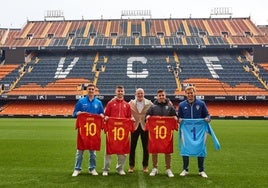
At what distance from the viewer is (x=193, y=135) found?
9086 millimetres

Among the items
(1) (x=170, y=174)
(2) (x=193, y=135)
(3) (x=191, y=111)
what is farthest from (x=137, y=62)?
(1) (x=170, y=174)

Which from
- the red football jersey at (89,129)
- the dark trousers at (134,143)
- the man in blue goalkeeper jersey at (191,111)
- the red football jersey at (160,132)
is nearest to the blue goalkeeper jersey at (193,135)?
the man in blue goalkeeper jersey at (191,111)

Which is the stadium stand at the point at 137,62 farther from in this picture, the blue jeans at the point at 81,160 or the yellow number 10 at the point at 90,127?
the blue jeans at the point at 81,160

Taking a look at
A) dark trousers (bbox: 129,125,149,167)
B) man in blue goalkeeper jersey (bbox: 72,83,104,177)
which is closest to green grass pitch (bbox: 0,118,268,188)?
dark trousers (bbox: 129,125,149,167)

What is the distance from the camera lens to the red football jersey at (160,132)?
902 cm

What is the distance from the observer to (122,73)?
49.0 meters

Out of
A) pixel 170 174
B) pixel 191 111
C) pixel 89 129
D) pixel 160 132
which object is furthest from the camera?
pixel 160 132

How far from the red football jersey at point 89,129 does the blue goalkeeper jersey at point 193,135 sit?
75.2 inches

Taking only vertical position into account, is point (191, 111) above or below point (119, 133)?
above

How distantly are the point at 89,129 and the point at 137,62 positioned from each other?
42.5 metres

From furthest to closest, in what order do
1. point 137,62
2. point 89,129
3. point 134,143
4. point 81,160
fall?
point 137,62
point 134,143
point 89,129
point 81,160

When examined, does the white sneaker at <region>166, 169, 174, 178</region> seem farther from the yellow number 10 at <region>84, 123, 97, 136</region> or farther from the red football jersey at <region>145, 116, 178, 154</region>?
the yellow number 10 at <region>84, 123, 97, 136</region>

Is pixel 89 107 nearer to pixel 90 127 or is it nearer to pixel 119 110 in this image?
pixel 90 127

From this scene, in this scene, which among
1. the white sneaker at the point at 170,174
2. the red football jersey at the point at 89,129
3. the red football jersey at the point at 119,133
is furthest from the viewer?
the red football jersey at the point at 119,133
